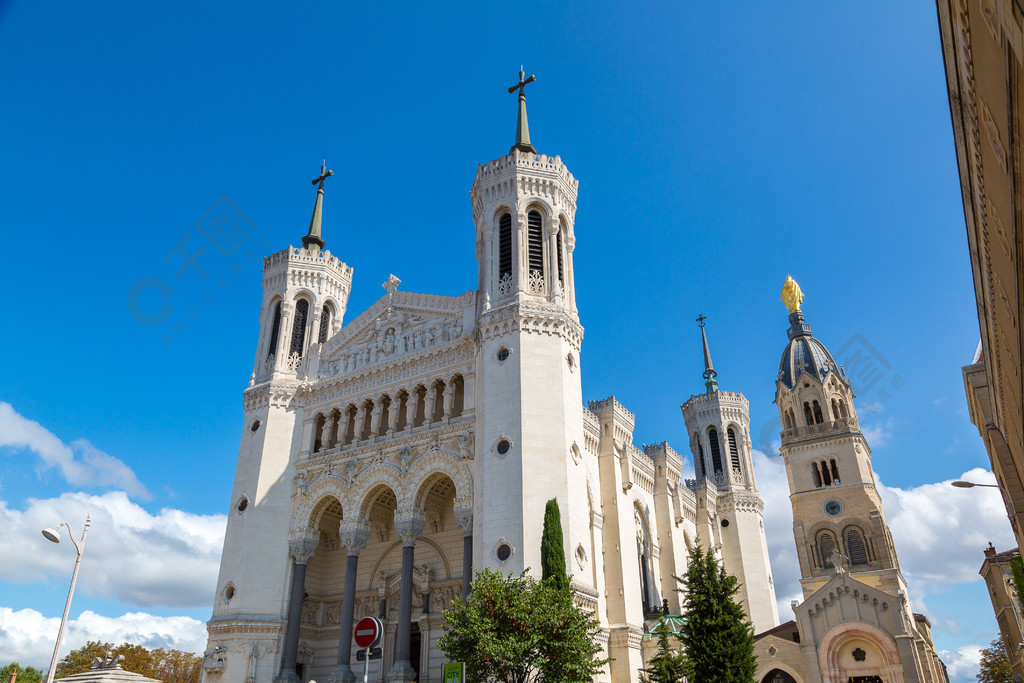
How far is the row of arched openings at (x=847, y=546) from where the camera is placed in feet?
172

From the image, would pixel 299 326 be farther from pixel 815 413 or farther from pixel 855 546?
pixel 855 546

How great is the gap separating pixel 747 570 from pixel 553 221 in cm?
3581

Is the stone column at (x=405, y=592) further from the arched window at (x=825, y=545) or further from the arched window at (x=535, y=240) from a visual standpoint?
the arched window at (x=825, y=545)

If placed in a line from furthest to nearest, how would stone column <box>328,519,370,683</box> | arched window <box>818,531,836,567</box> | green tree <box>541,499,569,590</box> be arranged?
1. arched window <box>818,531,836,567</box>
2. stone column <box>328,519,370,683</box>
3. green tree <box>541,499,569,590</box>

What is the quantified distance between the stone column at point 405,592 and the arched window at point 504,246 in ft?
41.6

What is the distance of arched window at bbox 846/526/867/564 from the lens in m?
52.3

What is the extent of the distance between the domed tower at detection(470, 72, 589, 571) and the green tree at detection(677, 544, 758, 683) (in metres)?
5.32

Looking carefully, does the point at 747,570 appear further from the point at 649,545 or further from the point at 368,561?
the point at 368,561

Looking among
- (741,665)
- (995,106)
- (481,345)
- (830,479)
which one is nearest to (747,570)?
(830,479)

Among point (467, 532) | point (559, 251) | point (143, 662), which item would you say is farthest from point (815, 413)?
point (143, 662)

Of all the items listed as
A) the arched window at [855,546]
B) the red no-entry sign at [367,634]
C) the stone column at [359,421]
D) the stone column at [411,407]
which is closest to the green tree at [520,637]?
the red no-entry sign at [367,634]

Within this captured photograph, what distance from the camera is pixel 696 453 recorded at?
6481 centimetres

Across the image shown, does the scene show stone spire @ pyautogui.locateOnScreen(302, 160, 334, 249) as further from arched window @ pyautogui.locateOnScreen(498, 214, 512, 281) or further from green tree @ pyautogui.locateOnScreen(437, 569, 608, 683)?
green tree @ pyautogui.locateOnScreen(437, 569, 608, 683)

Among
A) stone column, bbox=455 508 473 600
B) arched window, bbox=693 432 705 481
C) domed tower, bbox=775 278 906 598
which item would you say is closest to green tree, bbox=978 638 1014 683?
domed tower, bbox=775 278 906 598
